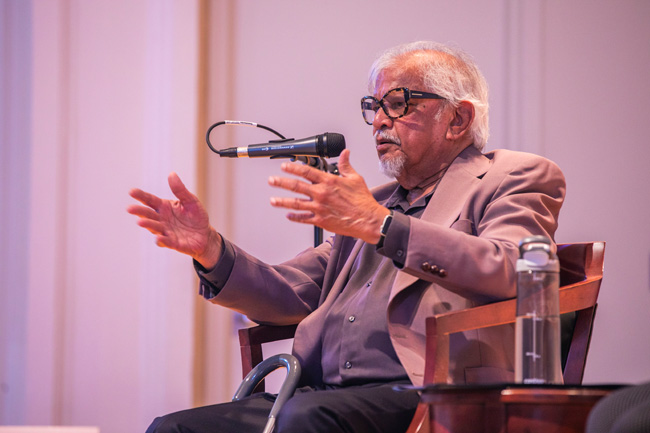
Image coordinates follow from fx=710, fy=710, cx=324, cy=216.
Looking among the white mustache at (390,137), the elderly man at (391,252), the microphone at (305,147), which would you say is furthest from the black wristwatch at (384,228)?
the white mustache at (390,137)

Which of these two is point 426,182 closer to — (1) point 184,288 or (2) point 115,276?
(1) point 184,288

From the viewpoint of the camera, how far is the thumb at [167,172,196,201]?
1.98m

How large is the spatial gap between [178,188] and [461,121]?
1000 mm

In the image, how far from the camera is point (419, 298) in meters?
1.98

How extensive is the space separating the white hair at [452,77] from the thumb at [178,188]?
824mm

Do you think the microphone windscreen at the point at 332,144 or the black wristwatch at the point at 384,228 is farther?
the microphone windscreen at the point at 332,144

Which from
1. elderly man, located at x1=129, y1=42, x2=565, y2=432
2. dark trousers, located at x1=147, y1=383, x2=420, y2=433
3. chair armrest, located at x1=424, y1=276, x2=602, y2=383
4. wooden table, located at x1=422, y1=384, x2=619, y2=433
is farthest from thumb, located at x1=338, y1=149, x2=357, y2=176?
wooden table, located at x1=422, y1=384, x2=619, y2=433

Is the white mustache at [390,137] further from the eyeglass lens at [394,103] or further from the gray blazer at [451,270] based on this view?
the gray blazer at [451,270]

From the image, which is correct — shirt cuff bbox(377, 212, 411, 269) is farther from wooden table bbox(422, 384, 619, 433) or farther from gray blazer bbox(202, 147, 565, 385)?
wooden table bbox(422, 384, 619, 433)

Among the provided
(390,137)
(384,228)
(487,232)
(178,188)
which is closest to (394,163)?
(390,137)

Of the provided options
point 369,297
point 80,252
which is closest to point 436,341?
point 369,297

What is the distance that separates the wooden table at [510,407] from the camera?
122 cm

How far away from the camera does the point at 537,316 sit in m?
1.56

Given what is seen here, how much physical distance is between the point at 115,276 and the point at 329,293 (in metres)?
1.55
